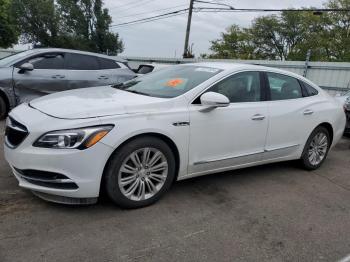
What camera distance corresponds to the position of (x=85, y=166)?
317 centimetres

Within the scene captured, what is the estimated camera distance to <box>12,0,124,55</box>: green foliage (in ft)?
168

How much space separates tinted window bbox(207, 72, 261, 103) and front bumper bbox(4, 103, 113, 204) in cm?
155

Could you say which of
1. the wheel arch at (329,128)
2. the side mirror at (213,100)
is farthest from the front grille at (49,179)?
the wheel arch at (329,128)

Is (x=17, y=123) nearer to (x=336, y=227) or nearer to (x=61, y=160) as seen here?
(x=61, y=160)

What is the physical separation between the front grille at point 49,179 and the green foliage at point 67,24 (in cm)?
4970

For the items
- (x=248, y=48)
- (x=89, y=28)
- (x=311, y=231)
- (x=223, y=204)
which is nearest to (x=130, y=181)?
(x=223, y=204)

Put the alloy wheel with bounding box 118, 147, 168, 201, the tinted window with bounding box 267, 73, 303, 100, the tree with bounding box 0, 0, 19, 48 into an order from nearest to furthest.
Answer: the alloy wheel with bounding box 118, 147, 168, 201, the tinted window with bounding box 267, 73, 303, 100, the tree with bounding box 0, 0, 19, 48

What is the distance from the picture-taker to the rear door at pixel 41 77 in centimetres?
719

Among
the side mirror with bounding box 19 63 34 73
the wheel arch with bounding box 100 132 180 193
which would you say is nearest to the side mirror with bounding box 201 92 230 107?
the wheel arch with bounding box 100 132 180 193

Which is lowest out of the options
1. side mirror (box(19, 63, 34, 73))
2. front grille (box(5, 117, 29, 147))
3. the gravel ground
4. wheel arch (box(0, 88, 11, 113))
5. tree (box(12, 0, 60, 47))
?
the gravel ground

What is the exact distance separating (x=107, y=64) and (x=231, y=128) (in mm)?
5088

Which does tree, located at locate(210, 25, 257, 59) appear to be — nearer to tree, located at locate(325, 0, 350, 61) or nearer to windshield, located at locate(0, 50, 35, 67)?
tree, located at locate(325, 0, 350, 61)

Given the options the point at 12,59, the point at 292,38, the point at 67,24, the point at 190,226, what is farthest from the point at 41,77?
the point at 67,24

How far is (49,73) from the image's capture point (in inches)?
298
